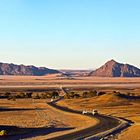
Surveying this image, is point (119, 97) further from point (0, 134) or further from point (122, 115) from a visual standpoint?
point (0, 134)

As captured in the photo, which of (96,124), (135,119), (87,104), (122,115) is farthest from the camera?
(87,104)

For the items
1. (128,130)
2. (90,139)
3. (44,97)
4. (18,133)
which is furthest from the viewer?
(44,97)

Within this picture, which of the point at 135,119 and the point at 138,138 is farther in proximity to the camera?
the point at 135,119

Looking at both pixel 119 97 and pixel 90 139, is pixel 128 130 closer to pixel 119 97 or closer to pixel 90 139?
pixel 90 139

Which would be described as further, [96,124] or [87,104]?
[87,104]

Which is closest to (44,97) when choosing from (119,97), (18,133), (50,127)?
(119,97)

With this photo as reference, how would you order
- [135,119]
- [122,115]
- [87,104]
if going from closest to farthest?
[135,119]
[122,115]
[87,104]

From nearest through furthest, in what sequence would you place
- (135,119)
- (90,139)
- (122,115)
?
(90,139) → (135,119) → (122,115)

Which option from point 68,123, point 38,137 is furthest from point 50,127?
point 38,137
